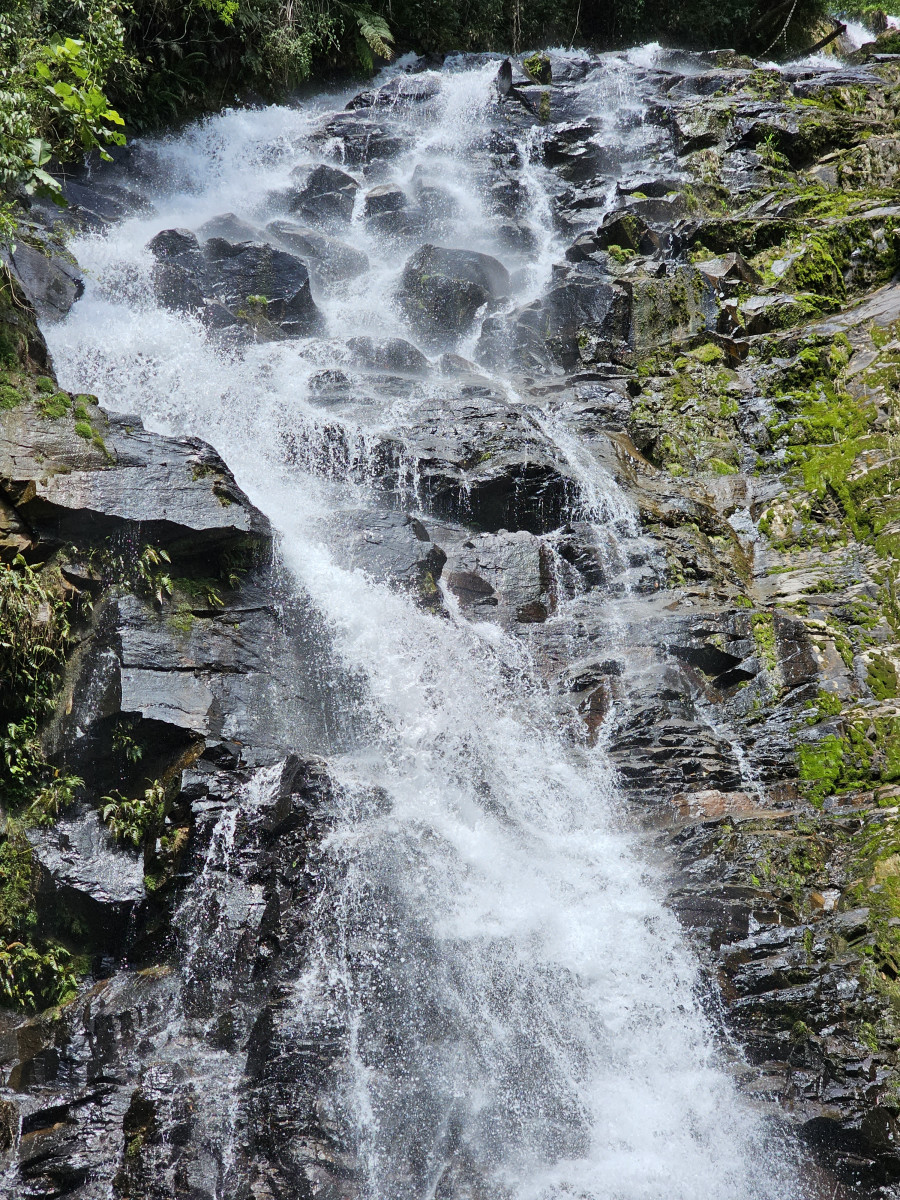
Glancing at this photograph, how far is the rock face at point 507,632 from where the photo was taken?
216 inches

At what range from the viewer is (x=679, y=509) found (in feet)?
33.7

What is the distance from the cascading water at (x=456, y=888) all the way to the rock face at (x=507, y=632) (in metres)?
0.17

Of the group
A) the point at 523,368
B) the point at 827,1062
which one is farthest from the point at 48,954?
the point at 523,368

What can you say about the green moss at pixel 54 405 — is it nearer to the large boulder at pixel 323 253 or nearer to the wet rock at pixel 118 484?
the wet rock at pixel 118 484

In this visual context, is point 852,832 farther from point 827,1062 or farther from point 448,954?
point 448,954

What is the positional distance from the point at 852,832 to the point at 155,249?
41.5 feet

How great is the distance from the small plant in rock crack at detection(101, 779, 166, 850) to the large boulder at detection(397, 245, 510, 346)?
918cm

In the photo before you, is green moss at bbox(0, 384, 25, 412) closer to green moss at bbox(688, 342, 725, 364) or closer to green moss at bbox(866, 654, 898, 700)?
green moss at bbox(866, 654, 898, 700)

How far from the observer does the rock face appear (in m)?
5.48

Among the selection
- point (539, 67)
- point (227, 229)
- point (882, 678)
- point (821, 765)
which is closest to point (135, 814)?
point (821, 765)

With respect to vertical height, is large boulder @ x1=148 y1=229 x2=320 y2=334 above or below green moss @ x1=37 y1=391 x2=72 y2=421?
above

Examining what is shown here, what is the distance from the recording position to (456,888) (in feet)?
20.7

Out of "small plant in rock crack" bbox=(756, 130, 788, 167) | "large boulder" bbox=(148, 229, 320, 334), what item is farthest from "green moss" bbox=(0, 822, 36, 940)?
"small plant in rock crack" bbox=(756, 130, 788, 167)

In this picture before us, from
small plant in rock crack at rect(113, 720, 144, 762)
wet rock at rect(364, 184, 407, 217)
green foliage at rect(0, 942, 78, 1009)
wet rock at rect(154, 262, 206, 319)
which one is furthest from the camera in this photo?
wet rock at rect(364, 184, 407, 217)
